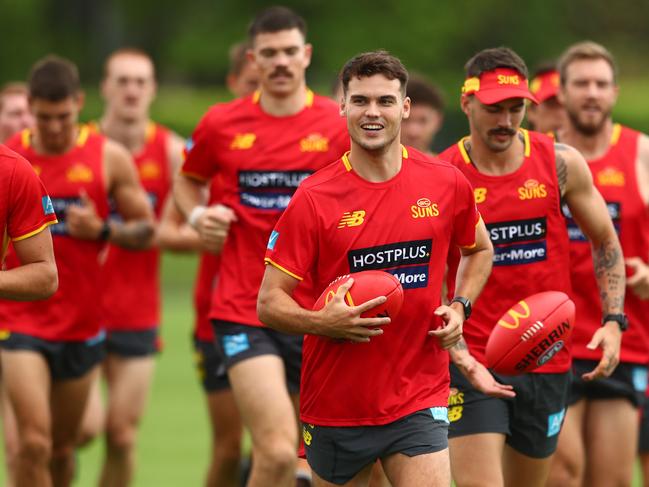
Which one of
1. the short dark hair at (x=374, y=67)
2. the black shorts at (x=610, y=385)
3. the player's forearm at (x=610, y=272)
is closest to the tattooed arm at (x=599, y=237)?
the player's forearm at (x=610, y=272)

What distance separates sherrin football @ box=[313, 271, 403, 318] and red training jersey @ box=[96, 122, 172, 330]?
4835mm

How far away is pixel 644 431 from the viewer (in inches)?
414

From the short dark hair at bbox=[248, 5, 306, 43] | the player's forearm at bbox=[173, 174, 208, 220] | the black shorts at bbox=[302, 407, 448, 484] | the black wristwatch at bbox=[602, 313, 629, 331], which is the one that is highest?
the short dark hair at bbox=[248, 5, 306, 43]

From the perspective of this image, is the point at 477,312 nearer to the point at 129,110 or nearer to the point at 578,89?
the point at 578,89

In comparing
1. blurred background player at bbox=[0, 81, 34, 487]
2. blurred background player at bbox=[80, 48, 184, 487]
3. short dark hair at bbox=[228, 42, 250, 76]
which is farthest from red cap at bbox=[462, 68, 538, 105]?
blurred background player at bbox=[0, 81, 34, 487]

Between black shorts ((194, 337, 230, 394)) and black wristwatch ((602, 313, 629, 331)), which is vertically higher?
black wristwatch ((602, 313, 629, 331))

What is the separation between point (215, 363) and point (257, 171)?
2.27 meters

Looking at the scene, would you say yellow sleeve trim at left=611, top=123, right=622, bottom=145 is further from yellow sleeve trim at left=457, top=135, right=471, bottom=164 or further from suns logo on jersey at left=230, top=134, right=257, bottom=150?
suns logo on jersey at left=230, top=134, right=257, bottom=150

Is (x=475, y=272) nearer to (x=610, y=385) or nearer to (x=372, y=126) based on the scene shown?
(x=372, y=126)

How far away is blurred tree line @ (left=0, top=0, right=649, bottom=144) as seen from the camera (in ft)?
122

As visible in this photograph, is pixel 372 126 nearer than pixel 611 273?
Yes

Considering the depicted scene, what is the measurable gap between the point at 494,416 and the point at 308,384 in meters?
1.26

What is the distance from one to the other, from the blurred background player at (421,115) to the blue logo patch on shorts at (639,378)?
215cm

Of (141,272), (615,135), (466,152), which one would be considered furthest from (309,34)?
(466,152)
